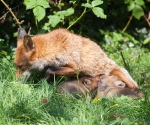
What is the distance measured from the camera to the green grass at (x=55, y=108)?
5422mm

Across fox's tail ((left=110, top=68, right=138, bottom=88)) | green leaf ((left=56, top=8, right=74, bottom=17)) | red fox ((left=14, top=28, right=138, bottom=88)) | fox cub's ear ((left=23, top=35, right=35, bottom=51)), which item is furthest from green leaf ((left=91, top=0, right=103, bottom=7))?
fox cub's ear ((left=23, top=35, right=35, bottom=51))

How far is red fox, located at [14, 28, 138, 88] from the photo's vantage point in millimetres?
7352

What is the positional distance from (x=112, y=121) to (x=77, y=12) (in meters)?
4.68

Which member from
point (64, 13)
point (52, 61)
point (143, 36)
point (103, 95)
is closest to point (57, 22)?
point (64, 13)

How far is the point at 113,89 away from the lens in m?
7.07

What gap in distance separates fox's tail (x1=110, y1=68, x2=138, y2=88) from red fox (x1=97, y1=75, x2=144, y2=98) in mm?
88

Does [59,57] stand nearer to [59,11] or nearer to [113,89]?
[113,89]

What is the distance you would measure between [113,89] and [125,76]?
62 centimetres

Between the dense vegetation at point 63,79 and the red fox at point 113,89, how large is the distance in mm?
194

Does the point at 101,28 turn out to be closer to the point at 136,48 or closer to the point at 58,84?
the point at 136,48

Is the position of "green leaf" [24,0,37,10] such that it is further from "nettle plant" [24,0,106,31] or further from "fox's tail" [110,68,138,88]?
"fox's tail" [110,68,138,88]

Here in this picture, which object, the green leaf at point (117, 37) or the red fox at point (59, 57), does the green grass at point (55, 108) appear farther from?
the green leaf at point (117, 37)

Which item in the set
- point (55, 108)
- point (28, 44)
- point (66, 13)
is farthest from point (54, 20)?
point (55, 108)

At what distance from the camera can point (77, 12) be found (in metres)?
9.66
